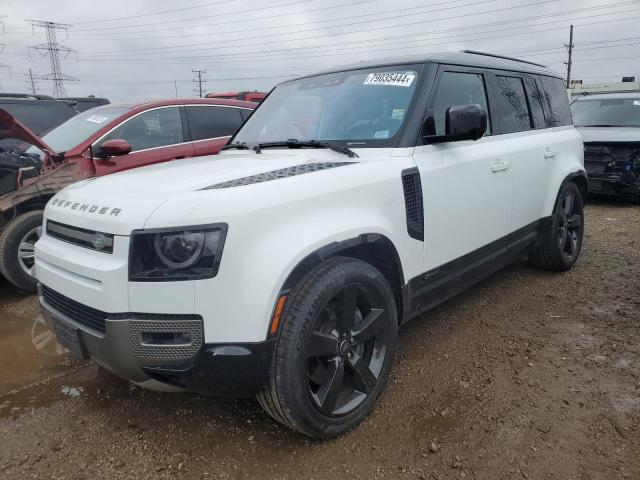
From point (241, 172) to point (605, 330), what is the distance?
9.62ft

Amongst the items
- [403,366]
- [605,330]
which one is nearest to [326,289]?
[403,366]

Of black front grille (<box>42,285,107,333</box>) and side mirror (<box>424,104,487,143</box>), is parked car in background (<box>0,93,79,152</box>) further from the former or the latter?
side mirror (<box>424,104,487,143</box>)

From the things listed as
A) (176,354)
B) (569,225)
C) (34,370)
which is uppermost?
(176,354)

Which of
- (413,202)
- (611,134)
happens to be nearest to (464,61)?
(413,202)

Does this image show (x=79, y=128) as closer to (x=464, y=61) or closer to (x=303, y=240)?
(x=464, y=61)

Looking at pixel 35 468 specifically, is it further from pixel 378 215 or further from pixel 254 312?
pixel 378 215

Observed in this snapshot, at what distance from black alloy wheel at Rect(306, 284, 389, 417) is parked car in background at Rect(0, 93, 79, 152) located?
7221mm

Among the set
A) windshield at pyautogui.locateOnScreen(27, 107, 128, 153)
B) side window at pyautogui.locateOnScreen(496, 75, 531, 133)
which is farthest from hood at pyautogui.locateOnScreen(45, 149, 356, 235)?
windshield at pyautogui.locateOnScreen(27, 107, 128, 153)

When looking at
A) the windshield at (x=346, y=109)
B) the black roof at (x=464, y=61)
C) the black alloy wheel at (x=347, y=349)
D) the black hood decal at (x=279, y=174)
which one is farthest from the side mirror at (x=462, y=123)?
the black alloy wheel at (x=347, y=349)

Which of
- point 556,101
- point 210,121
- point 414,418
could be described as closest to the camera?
point 414,418

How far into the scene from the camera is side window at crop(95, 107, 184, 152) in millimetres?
5318

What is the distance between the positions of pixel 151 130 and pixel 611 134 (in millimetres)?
7438

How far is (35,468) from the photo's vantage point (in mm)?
2287

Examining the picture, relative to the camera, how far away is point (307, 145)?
3.08 metres
